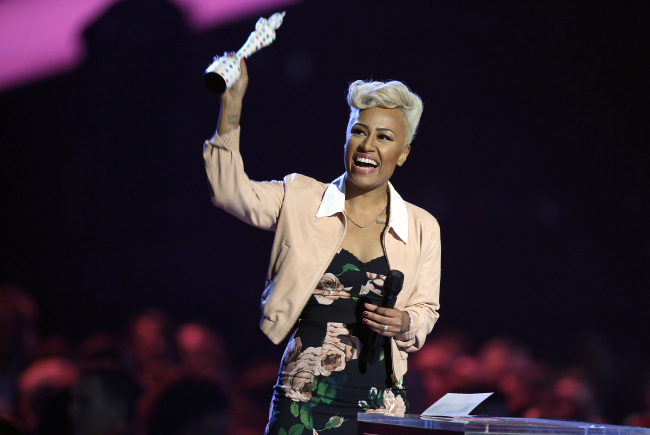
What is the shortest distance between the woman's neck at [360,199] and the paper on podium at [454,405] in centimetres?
59


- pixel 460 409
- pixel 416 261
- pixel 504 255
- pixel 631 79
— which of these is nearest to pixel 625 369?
pixel 504 255

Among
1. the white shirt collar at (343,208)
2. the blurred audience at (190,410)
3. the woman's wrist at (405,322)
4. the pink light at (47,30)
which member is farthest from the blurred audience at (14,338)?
the woman's wrist at (405,322)

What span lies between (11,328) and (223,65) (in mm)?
1914

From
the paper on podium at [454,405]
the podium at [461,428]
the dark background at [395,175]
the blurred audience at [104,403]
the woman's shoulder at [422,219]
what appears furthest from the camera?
the dark background at [395,175]

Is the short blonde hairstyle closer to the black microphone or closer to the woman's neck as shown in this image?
the woman's neck

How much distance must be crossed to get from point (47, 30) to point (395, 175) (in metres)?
1.69

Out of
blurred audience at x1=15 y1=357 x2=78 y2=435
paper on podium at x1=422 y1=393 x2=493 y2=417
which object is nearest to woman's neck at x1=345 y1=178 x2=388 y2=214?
paper on podium at x1=422 y1=393 x2=493 y2=417

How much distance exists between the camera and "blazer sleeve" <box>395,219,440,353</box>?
1563mm

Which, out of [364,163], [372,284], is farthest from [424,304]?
[364,163]

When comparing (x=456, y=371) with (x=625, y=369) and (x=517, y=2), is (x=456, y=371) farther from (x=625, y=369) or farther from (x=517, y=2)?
(x=517, y=2)

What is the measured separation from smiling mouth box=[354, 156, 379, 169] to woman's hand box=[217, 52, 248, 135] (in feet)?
1.36

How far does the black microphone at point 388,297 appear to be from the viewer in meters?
1.37

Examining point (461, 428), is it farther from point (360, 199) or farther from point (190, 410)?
point (190, 410)

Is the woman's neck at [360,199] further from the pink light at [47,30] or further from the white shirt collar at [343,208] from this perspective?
the pink light at [47,30]
